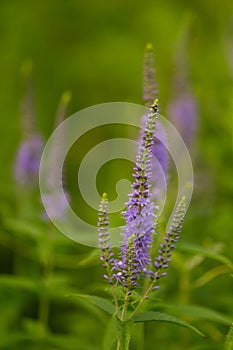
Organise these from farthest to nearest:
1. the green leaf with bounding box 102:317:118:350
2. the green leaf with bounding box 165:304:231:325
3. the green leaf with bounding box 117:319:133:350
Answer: the green leaf with bounding box 165:304:231:325 < the green leaf with bounding box 102:317:118:350 < the green leaf with bounding box 117:319:133:350

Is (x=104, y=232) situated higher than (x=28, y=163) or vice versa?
(x=28, y=163)

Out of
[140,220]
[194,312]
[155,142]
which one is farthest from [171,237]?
[155,142]

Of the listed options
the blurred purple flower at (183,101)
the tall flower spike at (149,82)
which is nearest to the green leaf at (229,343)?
the tall flower spike at (149,82)

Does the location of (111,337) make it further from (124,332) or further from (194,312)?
(194,312)

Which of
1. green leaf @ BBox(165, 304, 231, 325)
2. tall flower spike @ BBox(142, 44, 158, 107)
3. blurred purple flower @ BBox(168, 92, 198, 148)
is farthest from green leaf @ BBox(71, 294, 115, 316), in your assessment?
blurred purple flower @ BBox(168, 92, 198, 148)

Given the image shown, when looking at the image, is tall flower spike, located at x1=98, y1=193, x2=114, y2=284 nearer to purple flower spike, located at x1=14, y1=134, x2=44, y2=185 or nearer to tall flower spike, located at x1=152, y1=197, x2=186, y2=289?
tall flower spike, located at x1=152, y1=197, x2=186, y2=289

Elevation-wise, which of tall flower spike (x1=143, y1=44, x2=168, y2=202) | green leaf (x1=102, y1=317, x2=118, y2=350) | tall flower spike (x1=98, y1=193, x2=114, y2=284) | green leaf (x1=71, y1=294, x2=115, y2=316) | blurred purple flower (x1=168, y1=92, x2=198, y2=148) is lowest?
green leaf (x1=102, y1=317, x2=118, y2=350)
